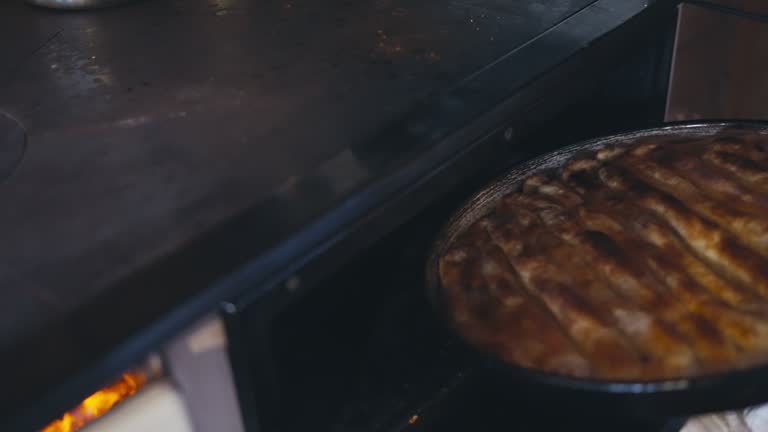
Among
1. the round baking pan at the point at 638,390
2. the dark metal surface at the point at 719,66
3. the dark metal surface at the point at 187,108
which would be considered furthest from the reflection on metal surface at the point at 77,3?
the dark metal surface at the point at 719,66

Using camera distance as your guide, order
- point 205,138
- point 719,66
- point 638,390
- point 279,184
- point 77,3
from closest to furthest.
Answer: point 638,390 → point 279,184 → point 205,138 → point 77,3 → point 719,66

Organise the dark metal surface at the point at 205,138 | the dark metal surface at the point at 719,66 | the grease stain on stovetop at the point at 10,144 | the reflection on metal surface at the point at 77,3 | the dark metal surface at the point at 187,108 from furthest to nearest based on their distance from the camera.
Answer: the dark metal surface at the point at 719,66, the reflection on metal surface at the point at 77,3, the grease stain on stovetop at the point at 10,144, the dark metal surface at the point at 187,108, the dark metal surface at the point at 205,138

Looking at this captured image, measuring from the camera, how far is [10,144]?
1234 mm

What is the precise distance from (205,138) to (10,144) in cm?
29

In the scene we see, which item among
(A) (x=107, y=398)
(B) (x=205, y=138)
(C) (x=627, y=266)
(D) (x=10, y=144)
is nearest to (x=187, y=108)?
(B) (x=205, y=138)

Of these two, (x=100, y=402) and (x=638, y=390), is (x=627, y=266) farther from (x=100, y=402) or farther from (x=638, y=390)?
(x=100, y=402)

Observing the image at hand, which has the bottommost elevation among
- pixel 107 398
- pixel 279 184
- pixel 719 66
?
pixel 719 66

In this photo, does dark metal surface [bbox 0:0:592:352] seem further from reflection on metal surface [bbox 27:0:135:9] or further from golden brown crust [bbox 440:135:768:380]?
golden brown crust [bbox 440:135:768:380]

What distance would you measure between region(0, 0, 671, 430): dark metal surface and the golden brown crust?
0.53 feet

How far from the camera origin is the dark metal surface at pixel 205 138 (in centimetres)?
90

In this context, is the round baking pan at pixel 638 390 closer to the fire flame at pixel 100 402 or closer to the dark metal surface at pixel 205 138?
the dark metal surface at pixel 205 138

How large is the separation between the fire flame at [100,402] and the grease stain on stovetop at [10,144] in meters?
0.35

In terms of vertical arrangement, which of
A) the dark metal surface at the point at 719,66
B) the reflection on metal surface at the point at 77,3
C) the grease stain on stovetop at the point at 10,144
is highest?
the reflection on metal surface at the point at 77,3

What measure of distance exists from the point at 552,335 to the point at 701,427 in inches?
29.0
